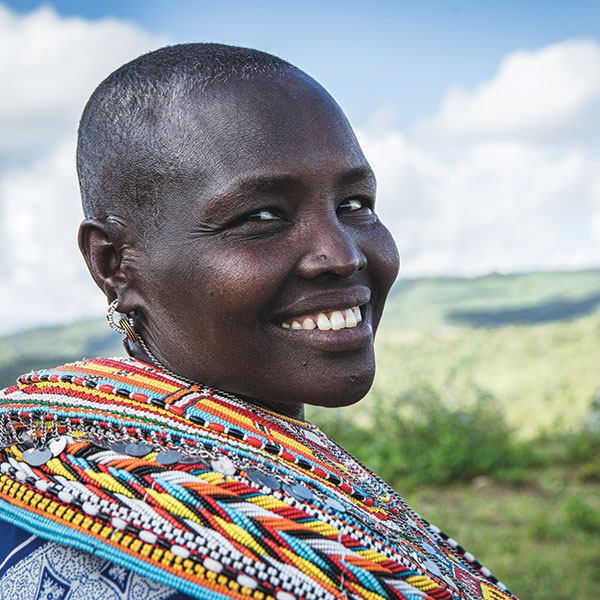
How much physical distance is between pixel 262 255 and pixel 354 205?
0.30m

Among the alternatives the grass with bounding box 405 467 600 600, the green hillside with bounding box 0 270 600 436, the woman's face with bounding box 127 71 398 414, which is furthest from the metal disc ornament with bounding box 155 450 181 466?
the grass with bounding box 405 467 600 600

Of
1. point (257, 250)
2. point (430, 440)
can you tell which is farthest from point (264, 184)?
point (430, 440)

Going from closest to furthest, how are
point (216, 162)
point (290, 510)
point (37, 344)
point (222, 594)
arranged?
1. point (222, 594)
2. point (290, 510)
3. point (216, 162)
4. point (37, 344)

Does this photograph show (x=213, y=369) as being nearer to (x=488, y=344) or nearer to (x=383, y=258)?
(x=383, y=258)

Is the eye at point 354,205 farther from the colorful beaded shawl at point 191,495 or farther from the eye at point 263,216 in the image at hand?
the colorful beaded shawl at point 191,495

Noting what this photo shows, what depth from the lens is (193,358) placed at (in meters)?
1.47

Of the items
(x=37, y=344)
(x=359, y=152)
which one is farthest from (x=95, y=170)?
(x=37, y=344)

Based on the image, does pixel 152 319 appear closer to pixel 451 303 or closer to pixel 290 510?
pixel 290 510

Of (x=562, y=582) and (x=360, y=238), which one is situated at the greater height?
(x=360, y=238)

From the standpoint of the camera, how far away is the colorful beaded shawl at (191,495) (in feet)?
3.67

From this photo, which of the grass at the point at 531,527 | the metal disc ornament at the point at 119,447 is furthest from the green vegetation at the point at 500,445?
the metal disc ornament at the point at 119,447

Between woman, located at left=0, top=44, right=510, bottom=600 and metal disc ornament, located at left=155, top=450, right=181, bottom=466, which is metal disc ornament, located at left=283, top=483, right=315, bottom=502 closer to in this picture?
woman, located at left=0, top=44, right=510, bottom=600

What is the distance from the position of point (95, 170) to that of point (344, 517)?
899 mm

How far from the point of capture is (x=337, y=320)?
4.77ft
